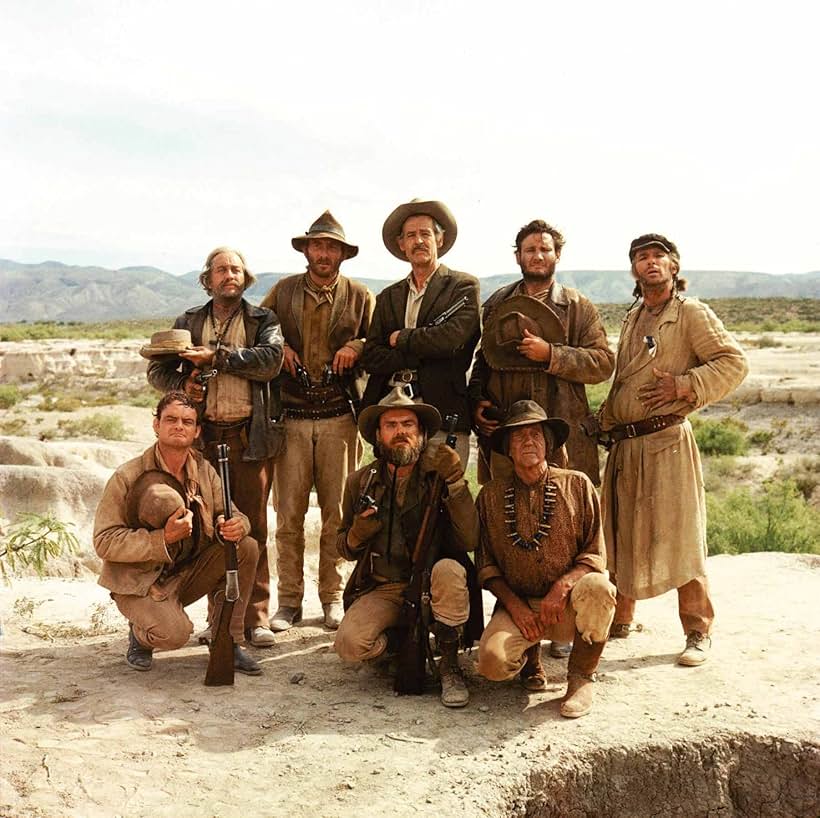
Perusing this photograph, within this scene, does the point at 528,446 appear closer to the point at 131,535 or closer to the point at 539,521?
the point at 539,521

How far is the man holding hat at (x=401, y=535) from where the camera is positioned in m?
4.76

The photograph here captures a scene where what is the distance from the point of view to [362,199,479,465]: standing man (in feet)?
17.5

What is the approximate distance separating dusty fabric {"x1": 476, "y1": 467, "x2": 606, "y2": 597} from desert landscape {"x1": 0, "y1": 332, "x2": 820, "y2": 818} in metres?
0.69

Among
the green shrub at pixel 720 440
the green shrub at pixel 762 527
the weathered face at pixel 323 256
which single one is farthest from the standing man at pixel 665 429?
the green shrub at pixel 720 440

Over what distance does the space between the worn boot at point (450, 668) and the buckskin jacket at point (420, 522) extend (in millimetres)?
319

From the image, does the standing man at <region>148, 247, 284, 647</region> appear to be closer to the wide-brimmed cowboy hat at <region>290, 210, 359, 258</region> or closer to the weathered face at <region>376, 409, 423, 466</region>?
the wide-brimmed cowboy hat at <region>290, 210, 359, 258</region>

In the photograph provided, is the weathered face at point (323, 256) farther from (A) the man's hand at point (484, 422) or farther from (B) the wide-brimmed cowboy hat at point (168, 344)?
(A) the man's hand at point (484, 422)

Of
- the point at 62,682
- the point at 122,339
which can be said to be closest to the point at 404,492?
the point at 62,682

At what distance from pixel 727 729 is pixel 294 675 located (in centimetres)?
242

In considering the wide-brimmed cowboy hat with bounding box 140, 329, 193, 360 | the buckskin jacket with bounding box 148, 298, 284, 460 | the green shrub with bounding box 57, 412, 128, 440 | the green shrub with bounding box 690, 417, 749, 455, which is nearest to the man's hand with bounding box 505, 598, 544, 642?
the buckskin jacket with bounding box 148, 298, 284, 460

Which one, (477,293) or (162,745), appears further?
(477,293)

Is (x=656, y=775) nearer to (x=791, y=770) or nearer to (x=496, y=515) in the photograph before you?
(x=791, y=770)

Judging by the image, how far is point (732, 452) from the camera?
15.5m

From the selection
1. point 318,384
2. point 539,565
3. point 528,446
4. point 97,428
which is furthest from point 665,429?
point 97,428
